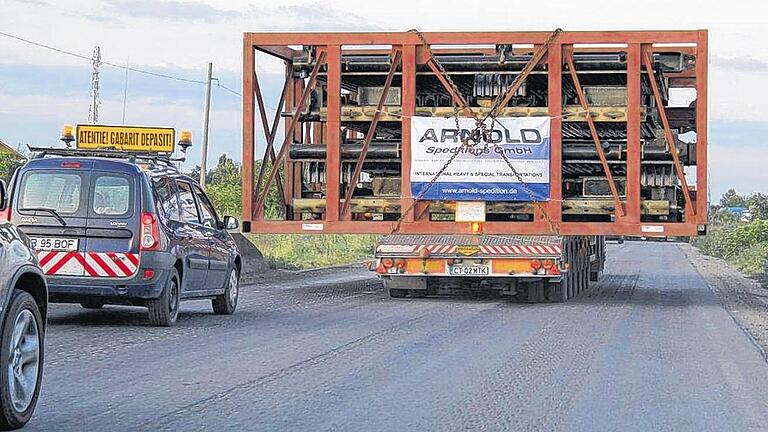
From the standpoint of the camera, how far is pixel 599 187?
66.1ft

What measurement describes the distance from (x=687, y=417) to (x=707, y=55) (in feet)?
37.3

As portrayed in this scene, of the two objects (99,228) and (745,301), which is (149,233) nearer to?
(99,228)

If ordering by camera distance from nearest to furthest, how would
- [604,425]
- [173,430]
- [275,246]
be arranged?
1. [173,430]
2. [604,425]
3. [275,246]

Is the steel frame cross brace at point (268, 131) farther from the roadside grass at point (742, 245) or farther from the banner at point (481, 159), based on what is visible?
the roadside grass at point (742, 245)

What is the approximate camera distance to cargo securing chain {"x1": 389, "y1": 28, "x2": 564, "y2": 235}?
19.7 metres

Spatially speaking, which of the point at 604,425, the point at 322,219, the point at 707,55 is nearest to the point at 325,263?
the point at 322,219

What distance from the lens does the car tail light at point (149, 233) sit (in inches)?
525

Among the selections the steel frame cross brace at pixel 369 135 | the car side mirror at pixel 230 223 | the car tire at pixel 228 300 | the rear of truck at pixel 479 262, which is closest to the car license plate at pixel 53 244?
the car tire at pixel 228 300

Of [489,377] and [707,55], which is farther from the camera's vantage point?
[707,55]

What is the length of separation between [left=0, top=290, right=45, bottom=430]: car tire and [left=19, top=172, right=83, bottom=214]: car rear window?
5603 millimetres

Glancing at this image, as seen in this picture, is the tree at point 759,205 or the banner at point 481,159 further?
the tree at point 759,205

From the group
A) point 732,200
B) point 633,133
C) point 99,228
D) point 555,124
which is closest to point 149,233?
point 99,228

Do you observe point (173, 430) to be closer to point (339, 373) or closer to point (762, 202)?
point (339, 373)

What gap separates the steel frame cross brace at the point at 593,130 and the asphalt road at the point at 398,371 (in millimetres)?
2299
